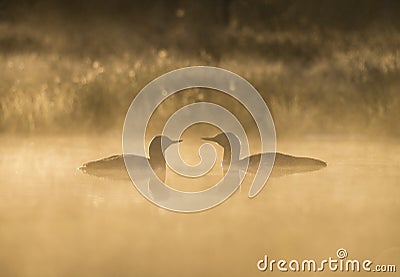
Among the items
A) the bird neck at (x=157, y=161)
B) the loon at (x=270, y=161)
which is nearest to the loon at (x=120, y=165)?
the bird neck at (x=157, y=161)

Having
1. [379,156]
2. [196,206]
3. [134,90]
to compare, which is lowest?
[196,206]

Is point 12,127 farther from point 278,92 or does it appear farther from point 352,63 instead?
point 352,63

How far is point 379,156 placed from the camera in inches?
108

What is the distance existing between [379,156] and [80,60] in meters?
1.18

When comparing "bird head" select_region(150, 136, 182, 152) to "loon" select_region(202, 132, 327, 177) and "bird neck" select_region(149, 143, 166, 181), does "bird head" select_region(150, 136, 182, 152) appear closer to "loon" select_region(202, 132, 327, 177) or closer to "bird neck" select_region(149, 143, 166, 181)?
"bird neck" select_region(149, 143, 166, 181)

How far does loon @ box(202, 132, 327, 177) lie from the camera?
2.71 m

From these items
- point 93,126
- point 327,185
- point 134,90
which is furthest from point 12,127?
point 327,185

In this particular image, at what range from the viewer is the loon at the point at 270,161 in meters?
2.71

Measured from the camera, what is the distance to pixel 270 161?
8.96ft

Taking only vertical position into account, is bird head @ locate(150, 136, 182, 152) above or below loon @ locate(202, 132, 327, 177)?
above

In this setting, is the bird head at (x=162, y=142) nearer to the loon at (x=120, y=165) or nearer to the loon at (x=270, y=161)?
the loon at (x=120, y=165)

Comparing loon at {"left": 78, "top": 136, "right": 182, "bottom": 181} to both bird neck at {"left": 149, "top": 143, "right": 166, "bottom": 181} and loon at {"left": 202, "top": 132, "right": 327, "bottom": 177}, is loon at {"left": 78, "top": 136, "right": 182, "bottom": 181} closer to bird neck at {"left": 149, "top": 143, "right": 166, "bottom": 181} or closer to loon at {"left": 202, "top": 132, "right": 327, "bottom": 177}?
bird neck at {"left": 149, "top": 143, "right": 166, "bottom": 181}

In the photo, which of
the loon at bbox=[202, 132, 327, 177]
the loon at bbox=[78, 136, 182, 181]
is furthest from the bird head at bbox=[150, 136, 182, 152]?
the loon at bbox=[202, 132, 327, 177]

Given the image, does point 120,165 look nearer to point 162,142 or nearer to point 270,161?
point 162,142
